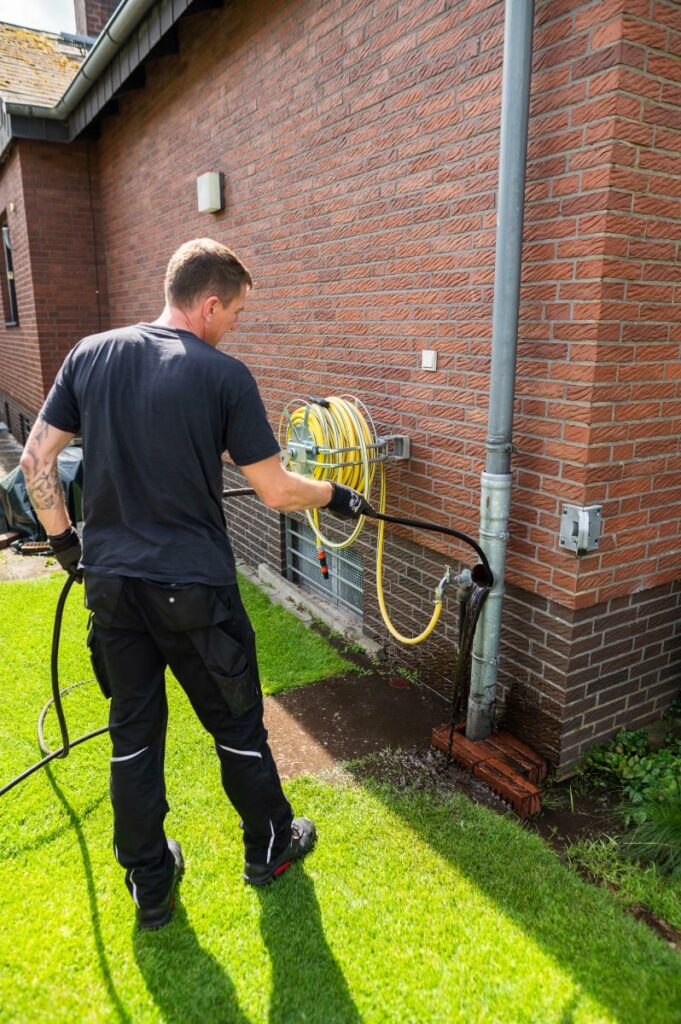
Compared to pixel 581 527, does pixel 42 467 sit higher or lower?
higher

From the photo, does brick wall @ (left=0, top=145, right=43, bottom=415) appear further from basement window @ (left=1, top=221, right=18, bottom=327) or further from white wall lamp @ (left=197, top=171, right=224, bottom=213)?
white wall lamp @ (left=197, top=171, right=224, bottom=213)

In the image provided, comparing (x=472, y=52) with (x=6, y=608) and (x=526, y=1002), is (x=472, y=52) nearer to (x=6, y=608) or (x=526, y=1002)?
(x=526, y=1002)

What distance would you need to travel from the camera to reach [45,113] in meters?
7.30

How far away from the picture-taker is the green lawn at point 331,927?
189 centimetres

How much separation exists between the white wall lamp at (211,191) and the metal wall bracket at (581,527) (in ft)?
12.0

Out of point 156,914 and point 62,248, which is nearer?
point 156,914

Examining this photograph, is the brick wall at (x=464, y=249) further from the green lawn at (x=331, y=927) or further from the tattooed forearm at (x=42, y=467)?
the tattooed forearm at (x=42, y=467)

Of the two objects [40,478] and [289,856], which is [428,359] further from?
[289,856]

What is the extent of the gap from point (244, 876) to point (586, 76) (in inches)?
111

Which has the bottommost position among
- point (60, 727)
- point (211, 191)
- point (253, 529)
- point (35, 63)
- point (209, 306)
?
point (60, 727)

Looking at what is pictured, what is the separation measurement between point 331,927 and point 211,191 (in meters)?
4.57

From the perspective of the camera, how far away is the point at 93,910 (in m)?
2.22

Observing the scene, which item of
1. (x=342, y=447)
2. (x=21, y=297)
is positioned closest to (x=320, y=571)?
(x=342, y=447)

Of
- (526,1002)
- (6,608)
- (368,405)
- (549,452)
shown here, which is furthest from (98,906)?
(6,608)
